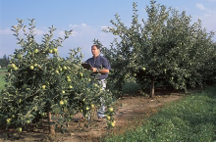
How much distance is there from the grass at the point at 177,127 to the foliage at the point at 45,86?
3.25ft

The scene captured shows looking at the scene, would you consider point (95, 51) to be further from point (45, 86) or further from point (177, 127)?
point (177, 127)

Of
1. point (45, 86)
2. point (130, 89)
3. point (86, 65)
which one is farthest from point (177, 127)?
point (130, 89)

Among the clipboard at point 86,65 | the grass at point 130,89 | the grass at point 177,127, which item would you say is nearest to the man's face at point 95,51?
the clipboard at point 86,65

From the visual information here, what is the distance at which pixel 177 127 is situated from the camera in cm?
517

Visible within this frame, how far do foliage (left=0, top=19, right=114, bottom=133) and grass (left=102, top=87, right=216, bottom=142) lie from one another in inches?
39.0

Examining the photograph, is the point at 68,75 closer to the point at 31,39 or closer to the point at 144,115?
the point at 31,39

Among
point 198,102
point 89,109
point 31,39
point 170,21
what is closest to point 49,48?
point 31,39

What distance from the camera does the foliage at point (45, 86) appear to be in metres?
3.81

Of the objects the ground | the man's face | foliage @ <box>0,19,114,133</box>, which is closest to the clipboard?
foliage @ <box>0,19,114,133</box>

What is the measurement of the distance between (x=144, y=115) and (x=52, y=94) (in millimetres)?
3054

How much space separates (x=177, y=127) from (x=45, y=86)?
3.06m

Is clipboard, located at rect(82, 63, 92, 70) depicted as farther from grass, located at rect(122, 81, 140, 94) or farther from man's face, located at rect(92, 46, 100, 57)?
grass, located at rect(122, 81, 140, 94)

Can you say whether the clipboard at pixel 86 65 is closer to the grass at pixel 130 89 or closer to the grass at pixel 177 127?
the grass at pixel 177 127

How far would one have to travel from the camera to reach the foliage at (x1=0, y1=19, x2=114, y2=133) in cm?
381
